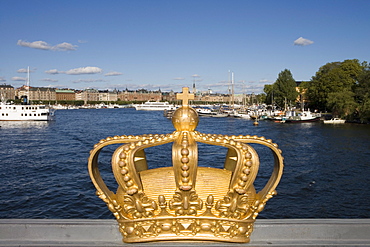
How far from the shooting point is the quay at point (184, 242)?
10.4 feet

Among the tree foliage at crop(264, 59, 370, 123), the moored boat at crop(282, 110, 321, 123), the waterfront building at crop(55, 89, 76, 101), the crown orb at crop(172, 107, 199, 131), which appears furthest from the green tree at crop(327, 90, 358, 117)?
the waterfront building at crop(55, 89, 76, 101)

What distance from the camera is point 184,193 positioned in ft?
10.4

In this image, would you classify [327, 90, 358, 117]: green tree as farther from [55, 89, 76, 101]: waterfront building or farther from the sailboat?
[55, 89, 76, 101]: waterfront building

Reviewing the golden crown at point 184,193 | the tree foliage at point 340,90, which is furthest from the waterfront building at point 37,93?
the golden crown at point 184,193

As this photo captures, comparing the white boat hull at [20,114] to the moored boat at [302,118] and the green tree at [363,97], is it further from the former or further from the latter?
the green tree at [363,97]

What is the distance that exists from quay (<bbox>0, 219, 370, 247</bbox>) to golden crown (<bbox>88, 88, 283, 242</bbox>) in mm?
137

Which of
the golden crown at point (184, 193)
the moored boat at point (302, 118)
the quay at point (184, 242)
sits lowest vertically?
the moored boat at point (302, 118)

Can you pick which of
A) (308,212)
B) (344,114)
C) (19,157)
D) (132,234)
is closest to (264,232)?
(132,234)

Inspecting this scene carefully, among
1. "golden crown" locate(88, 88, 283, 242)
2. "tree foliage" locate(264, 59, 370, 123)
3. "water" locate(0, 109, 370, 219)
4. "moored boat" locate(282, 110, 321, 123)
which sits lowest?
"water" locate(0, 109, 370, 219)

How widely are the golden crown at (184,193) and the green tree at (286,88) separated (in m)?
73.0

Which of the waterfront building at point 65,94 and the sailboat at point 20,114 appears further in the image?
the waterfront building at point 65,94

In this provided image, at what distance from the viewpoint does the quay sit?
3184mm

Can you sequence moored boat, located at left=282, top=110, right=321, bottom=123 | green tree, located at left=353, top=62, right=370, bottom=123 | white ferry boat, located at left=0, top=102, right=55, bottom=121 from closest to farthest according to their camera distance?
green tree, located at left=353, top=62, right=370, bottom=123 → moored boat, located at left=282, top=110, right=321, bottom=123 → white ferry boat, located at left=0, top=102, right=55, bottom=121

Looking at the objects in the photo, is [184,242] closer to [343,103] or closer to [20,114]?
[343,103]
